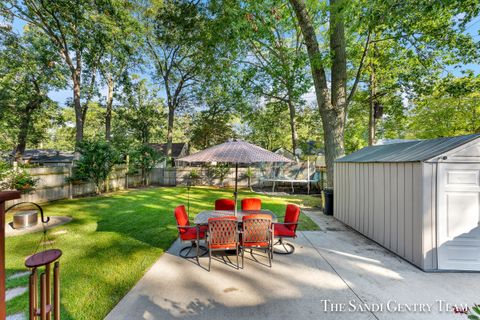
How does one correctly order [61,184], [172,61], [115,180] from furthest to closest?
[172,61], [115,180], [61,184]

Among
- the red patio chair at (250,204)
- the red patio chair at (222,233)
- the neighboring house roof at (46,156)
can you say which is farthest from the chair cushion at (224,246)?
the neighboring house roof at (46,156)

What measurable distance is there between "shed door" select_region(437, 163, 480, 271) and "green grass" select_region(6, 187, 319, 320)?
113 inches

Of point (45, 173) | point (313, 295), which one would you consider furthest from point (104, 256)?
point (45, 173)

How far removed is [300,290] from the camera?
3.00m

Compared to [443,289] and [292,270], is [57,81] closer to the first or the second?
[292,270]

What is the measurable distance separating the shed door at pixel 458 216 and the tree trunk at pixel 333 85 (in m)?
4.48

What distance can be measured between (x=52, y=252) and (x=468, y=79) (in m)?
13.5

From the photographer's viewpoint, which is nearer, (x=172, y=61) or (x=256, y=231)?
(x=256, y=231)

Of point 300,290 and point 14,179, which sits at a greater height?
point 14,179

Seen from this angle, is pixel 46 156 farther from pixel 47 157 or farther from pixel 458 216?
pixel 458 216

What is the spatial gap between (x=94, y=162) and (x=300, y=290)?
10.9 metres

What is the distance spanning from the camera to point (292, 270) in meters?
3.56

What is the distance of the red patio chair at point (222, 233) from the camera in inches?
141

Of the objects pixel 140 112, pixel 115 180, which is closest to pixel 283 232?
pixel 115 180
